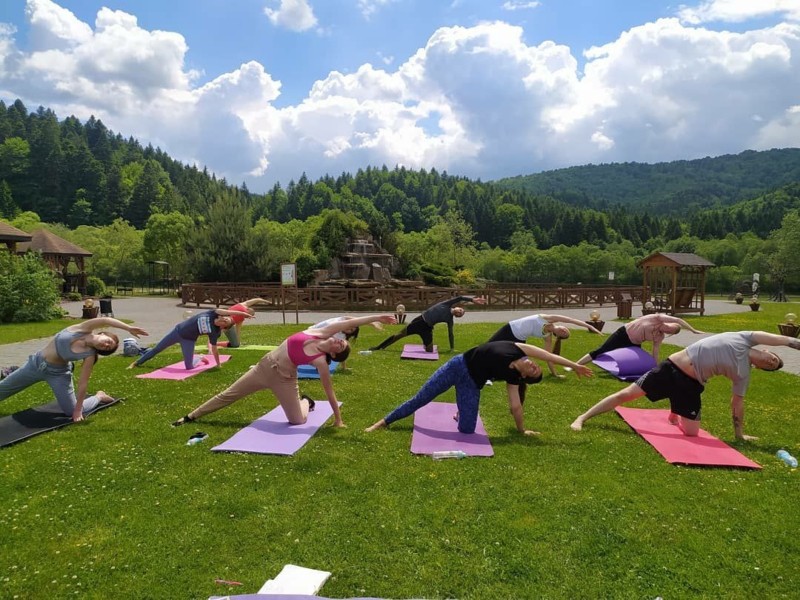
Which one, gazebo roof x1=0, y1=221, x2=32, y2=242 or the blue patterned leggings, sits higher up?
gazebo roof x1=0, y1=221, x2=32, y2=242

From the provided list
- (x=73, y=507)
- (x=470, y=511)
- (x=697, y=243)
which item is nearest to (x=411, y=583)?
(x=470, y=511)

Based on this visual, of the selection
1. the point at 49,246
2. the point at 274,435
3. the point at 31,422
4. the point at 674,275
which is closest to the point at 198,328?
the point at 31,422

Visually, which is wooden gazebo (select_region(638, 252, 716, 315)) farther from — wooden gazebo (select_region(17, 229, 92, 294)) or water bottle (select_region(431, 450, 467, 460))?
wooden gazebo (select_region(17, 229, 92, 294))

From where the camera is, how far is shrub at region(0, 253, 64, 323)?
819 inches

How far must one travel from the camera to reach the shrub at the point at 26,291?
20812 mm

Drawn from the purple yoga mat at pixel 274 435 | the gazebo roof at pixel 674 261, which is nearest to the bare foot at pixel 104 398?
the purple yoga mat at pixel 274 435

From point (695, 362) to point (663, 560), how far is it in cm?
354

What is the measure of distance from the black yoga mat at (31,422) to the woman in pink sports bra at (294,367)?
1.73 m

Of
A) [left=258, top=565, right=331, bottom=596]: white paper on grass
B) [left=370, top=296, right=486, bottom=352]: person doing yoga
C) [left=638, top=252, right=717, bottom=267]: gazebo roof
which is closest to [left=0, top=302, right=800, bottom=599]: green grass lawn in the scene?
[left=258, top=565, right=331, bottom=596]: white paper on grass

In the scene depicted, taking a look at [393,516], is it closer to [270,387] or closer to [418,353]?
[270,387]

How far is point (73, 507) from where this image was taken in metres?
4.82

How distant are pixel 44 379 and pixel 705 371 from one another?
9583 mm

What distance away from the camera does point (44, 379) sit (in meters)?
7.35

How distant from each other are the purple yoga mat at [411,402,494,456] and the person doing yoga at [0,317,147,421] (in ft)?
14.9
